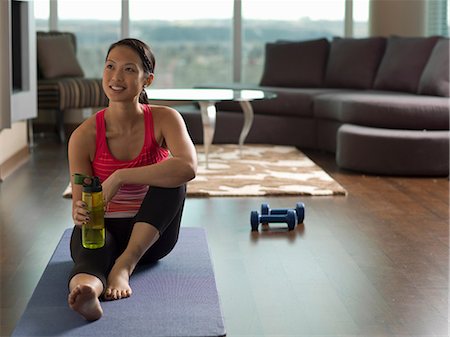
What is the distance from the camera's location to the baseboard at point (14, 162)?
5.77 m

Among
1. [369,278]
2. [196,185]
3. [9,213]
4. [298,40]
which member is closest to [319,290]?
[369,278]

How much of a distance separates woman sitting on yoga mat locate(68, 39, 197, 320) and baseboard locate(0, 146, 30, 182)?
2.65m

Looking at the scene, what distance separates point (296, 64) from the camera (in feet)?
27.0

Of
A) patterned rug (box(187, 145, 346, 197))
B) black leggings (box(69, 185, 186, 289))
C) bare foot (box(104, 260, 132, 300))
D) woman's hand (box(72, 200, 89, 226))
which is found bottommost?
patterned rug (box(187, 145, 346, 197))

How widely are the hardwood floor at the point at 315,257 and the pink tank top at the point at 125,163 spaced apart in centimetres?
40

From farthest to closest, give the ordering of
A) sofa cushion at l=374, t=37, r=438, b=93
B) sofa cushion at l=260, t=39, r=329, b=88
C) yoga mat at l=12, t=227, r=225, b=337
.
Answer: sofa cushion at l=260, t=39, r=329, b=88 → sofa cushion at l=374, t=37, r=438, b=93 → yoga mat at l=12, t=227, r=225, b=337

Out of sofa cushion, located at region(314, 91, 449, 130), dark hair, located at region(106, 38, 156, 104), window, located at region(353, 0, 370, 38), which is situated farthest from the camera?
window, located at region(353, 0, 370, 38)

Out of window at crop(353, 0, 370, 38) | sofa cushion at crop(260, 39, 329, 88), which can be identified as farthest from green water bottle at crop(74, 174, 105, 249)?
window at crop(353, 0, 370, 38)

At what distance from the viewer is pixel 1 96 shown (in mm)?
5547

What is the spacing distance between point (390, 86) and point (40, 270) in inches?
187

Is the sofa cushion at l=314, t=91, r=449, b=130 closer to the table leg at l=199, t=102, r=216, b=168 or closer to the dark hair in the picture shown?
the table leg at l=199, t=102, r=216, b=168

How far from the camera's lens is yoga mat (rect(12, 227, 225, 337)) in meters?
2.57

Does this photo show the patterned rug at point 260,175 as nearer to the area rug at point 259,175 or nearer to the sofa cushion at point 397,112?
the area rug at point 259,175

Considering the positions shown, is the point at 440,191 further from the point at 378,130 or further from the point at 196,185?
the point at 196,185
